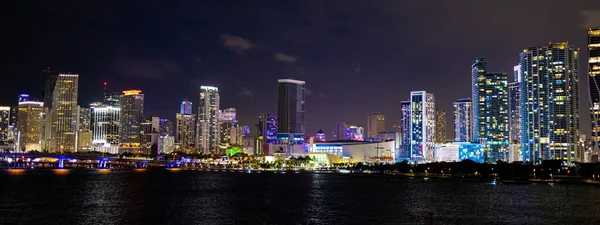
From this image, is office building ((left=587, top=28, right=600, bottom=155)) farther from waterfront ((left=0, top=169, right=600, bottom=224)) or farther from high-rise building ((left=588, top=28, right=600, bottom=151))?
waterfront ((left=0, top=169, right=600, bottom=224))

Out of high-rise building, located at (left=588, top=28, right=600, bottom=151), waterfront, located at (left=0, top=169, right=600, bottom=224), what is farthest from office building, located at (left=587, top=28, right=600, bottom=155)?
waterfront, located at (left=0, top=169, right=600, bottom=224)

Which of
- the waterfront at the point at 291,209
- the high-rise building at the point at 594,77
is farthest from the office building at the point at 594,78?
the waterfront at the point at 291,209

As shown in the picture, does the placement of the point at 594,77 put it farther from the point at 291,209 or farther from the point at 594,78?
the point at 291,209

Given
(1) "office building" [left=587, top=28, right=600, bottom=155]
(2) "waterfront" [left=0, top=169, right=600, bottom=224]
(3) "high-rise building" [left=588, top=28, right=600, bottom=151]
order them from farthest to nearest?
(1) "office building" [left=587, top=28, right=600, bottom=155], (3) "high-rise building" [left=588, top=28, right=600, bottom=151], (2) "waterfront" [left=0, top=169, right=600, bottom=224]

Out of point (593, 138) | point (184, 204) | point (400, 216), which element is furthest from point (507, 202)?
point (593, 138)

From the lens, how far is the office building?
174 meters

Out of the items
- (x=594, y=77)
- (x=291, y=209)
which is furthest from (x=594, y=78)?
(x=291, y=209)

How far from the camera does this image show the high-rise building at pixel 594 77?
570 ft

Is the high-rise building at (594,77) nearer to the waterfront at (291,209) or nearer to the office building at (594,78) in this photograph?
the office building at (594,78)

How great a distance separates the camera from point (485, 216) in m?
62.5

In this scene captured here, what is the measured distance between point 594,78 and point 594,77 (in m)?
0.34

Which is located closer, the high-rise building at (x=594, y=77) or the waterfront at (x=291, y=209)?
the waterfront at (x=291, y=209)

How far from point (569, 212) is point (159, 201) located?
174ft

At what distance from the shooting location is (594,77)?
177625 millimetres
